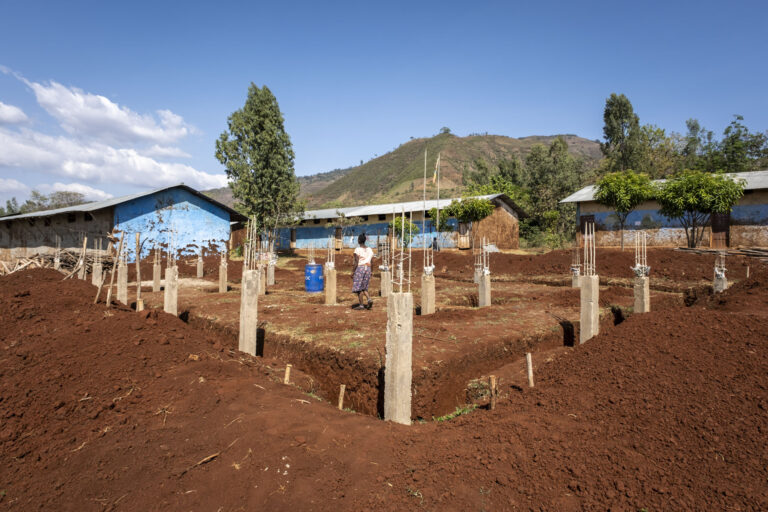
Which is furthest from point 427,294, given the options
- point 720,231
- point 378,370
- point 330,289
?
point 720,231

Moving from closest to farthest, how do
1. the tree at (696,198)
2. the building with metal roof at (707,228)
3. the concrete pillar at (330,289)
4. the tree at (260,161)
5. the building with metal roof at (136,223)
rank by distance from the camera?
the concrete pillar at (330,289) < the tree at (696,198) < the building with metal roof at (707,228) < the building with metal roof at (136,223) < the tree at (260,161)

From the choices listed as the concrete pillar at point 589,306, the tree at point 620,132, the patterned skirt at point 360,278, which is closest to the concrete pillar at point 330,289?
the patterned skirt at point 360,278

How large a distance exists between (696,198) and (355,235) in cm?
2082

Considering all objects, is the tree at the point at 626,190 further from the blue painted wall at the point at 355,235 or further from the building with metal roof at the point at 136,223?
the building with metal roof at the point at 136,223

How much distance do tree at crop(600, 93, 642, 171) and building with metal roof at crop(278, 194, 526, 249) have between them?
1424cm

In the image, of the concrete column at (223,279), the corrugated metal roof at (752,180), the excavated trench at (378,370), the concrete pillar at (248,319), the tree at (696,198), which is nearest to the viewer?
the excavated trench at (378,370)

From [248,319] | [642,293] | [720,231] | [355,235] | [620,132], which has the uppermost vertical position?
[620,132]

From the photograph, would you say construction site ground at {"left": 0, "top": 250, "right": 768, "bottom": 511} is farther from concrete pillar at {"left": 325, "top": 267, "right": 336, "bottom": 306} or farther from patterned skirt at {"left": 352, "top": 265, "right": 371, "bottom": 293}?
concrete pillar at {"left": 325, "top": 267, "right": 336, "bottom": 306}

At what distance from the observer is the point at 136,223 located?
1953 centimetres

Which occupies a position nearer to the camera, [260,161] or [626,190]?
[626,190]

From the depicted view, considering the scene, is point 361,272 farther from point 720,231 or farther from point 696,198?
point 720,231

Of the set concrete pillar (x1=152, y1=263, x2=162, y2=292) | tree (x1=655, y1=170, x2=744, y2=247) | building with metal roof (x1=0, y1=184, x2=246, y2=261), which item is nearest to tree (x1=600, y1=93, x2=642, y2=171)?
tree (x1=655, y1=170, x2=744, y2=247)

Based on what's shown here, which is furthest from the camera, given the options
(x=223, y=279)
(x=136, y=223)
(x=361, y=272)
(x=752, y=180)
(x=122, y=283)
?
(x=752, y=180)

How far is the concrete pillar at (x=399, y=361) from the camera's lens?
3.74 metres
